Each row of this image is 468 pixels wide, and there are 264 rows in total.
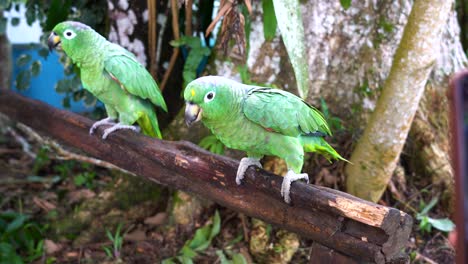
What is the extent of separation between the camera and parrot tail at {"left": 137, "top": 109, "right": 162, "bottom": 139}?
215 centimetres

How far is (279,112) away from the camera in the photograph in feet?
4.93

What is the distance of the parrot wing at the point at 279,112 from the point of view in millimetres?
1498

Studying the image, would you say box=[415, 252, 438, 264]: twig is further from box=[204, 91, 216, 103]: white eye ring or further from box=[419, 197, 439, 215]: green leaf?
box=[204, 91, 216, 103]: white eye ring

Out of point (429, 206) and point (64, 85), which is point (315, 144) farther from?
point (64, 85)

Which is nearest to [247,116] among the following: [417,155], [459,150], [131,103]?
[131,103]

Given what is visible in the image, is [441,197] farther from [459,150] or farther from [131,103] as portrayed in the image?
[459,150]

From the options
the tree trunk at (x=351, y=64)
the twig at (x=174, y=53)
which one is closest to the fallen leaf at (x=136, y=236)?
the twig at (x=174, y=53)

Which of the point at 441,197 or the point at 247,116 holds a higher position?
the point at 247,116

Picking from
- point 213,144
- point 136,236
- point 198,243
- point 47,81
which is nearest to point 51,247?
point 136,236

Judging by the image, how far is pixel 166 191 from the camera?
2.94 meters

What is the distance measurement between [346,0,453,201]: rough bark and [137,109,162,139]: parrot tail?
1025 mm

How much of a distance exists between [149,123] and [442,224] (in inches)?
62.5

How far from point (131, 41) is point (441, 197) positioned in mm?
1959

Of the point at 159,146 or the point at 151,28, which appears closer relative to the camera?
the point at 159,146
